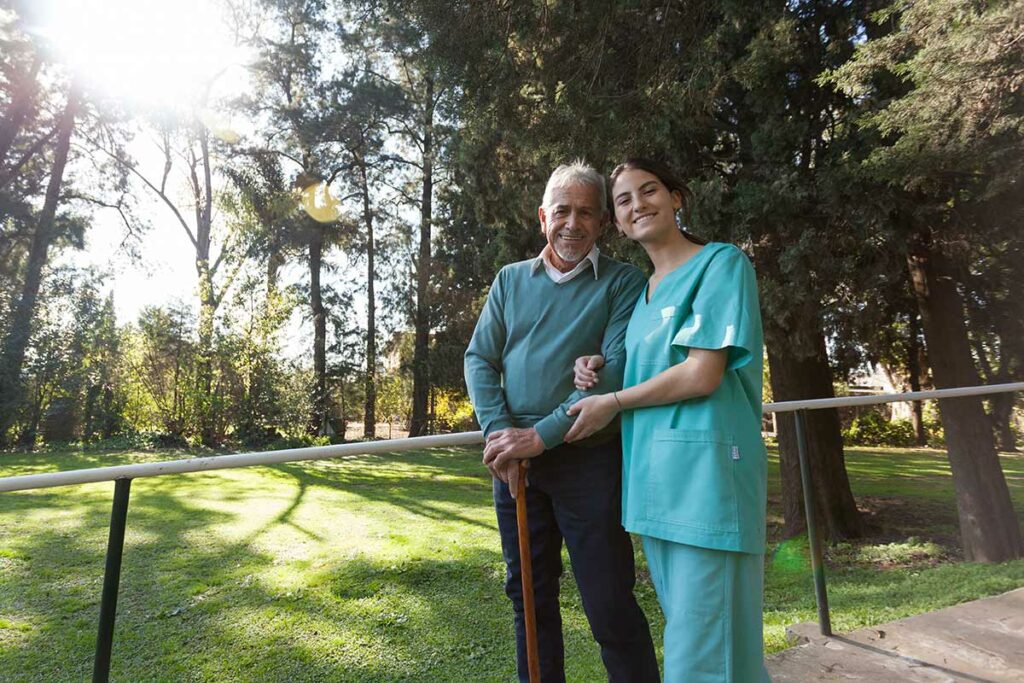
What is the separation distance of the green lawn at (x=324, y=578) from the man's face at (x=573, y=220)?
1.02 metres

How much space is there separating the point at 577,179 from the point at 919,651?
1.83m

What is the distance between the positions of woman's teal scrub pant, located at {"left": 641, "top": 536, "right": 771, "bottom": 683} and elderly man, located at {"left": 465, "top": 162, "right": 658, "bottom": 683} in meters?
0.23

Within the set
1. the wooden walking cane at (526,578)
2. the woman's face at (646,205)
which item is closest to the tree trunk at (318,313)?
the wooden walking cane at (526,578)

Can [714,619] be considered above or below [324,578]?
above

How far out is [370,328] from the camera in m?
Result: 16.4

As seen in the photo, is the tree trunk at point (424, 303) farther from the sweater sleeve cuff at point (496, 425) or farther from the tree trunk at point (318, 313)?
the sweater sleeve cuff at point (496, 425)

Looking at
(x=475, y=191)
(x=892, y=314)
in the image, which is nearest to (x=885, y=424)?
(x=892, y=314)

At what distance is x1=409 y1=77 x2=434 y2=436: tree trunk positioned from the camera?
15.0 m

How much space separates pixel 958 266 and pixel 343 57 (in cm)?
1446

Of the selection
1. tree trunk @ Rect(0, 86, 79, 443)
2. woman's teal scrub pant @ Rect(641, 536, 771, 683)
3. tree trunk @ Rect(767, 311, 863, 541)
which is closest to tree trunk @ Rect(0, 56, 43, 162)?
tree trunk @ Rect(0, 86, 79, 443)

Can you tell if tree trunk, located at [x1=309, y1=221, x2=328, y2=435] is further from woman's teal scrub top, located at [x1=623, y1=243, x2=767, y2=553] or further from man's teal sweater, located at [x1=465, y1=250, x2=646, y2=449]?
woman's teal scrub top, located at [x1=623, y1=243, x2=767, y2=553]

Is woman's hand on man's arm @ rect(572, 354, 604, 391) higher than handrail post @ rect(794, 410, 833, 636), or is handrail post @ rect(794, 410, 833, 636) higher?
woman's hand on man's arm @ rect(572, 354, 604, 391)

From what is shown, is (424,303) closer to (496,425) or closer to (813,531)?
(813,531)

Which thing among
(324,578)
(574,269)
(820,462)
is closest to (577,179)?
(574,269)
